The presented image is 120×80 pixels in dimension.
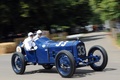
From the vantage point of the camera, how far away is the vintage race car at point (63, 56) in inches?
414

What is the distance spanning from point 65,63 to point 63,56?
0.73ft

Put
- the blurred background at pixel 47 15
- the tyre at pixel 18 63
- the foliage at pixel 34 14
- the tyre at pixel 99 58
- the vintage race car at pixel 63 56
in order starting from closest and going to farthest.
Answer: the vintage race car at pixel 63 56
the tyre at pixel 99 58
the tyre at pixel 18 63
the blurred background at pixel 47 15
the foliage at pixel 34 14

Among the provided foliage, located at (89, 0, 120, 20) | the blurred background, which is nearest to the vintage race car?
the blurred background

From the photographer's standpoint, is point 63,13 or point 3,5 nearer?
point 3,5

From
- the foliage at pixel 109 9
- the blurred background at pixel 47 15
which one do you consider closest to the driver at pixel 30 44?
the blurred background at pixel 47 15

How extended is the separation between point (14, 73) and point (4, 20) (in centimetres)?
1936

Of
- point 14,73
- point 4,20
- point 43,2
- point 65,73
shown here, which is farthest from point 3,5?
point 65,73

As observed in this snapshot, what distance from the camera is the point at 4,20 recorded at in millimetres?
31422

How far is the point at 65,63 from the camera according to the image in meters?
10.6

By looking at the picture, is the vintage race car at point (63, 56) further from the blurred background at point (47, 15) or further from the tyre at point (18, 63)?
the blurred background at point (47, 15)

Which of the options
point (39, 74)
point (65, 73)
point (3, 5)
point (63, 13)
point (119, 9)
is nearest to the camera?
point (65, 73)

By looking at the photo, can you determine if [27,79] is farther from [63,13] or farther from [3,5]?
[63,13]

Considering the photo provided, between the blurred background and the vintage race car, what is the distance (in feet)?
41.8

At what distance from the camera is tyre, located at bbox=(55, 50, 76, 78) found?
10.2 m
